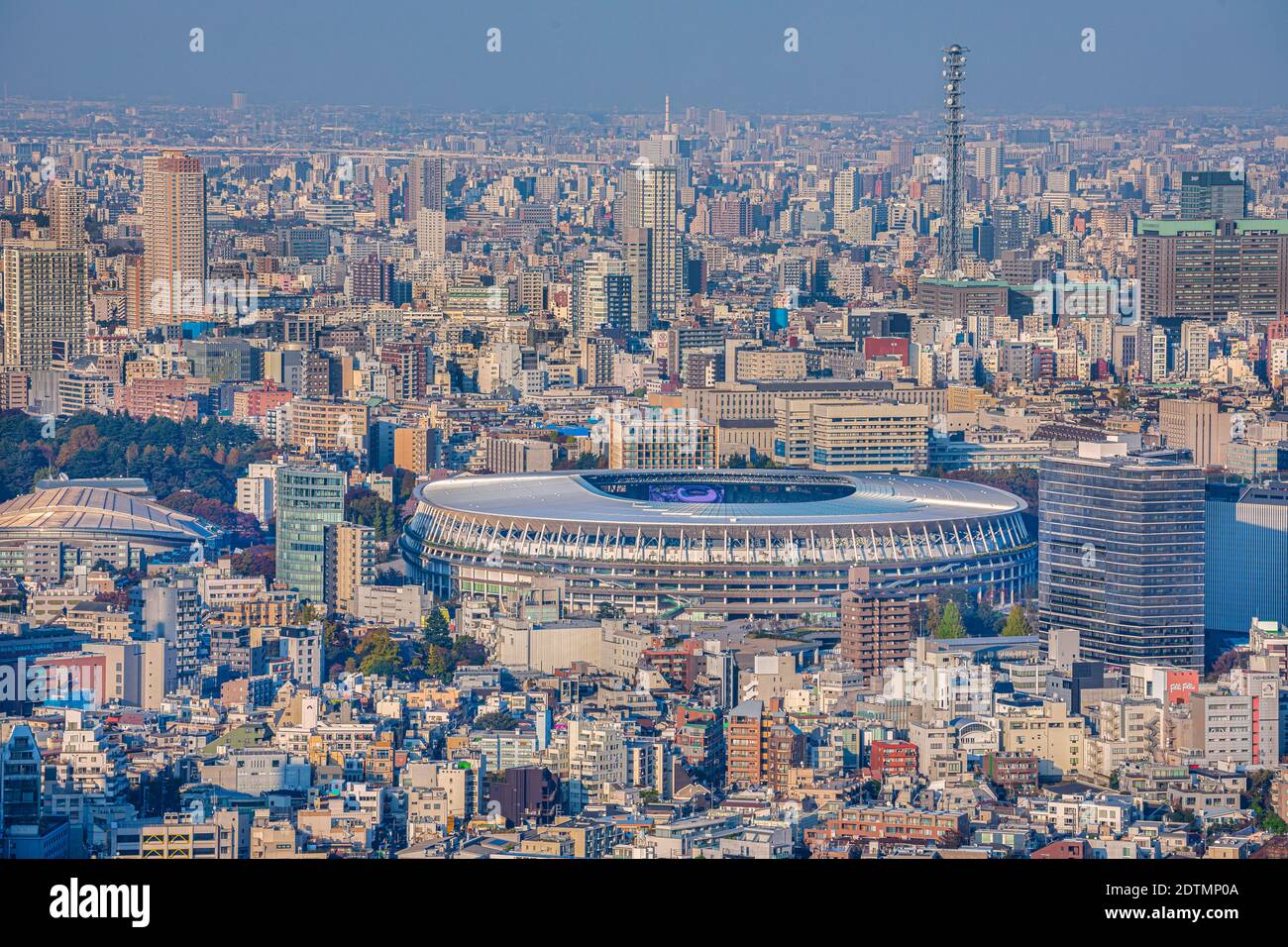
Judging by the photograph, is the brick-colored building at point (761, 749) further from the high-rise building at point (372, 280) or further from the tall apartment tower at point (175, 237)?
the high-rise building at point (372, 280)

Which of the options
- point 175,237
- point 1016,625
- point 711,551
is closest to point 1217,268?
point 175,237

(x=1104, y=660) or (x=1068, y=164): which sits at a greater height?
(x=1068, y=164)

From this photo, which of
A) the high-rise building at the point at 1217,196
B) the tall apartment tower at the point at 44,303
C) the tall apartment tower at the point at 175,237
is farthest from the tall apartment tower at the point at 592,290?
the high-rise building at the point at 1217,196

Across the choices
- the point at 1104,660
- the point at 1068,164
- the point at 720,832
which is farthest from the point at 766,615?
the point at 1068,164

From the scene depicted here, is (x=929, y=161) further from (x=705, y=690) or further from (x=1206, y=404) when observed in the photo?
(x=705, y=690)

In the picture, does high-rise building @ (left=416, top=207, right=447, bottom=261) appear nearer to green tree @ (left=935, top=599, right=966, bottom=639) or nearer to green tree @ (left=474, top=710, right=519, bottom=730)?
green tree @ (left=935, top=599, right=966, bottom=639)

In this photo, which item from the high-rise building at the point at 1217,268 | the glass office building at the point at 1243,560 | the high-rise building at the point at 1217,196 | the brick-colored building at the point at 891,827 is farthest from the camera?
the high-rise building at the point at 1217,196
